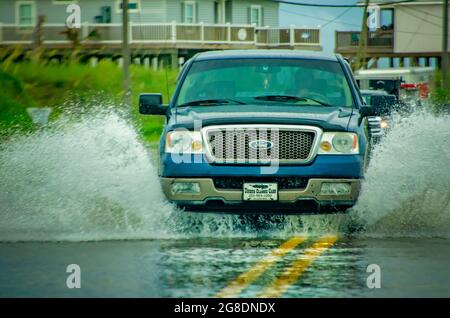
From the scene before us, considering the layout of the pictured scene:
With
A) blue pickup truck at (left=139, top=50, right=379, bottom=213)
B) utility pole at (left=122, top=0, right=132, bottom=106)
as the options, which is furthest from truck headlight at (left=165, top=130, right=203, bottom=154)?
utility pole at (left=122, top=0, right=132, bottom=106)

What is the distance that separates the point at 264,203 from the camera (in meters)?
12.1

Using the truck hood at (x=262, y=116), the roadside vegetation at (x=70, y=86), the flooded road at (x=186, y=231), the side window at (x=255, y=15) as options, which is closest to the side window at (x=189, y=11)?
the side window at (x=255, y=15)

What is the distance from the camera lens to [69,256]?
10.7 m

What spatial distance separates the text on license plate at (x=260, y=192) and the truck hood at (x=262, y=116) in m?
0.59

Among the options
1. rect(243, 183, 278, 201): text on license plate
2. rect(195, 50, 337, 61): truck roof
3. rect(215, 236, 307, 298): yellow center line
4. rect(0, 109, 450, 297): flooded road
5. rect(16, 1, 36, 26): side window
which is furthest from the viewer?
rect(16, 1, 36, 26): side window

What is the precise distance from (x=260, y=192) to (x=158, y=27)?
156ft

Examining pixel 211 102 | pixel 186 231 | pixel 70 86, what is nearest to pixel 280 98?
pixel 211 102

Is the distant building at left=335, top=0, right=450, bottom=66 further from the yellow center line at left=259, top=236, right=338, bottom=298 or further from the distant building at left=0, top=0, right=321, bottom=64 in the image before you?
the yellow center line at left=259, top=236, right=338, bottom=298

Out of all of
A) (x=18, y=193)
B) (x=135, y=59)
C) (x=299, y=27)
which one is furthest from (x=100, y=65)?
(x=18, y=193)

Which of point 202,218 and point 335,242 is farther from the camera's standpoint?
point 202,218

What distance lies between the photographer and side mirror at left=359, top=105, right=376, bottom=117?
13.0m

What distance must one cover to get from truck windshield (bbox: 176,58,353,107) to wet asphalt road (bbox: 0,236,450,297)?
5.63 feet
